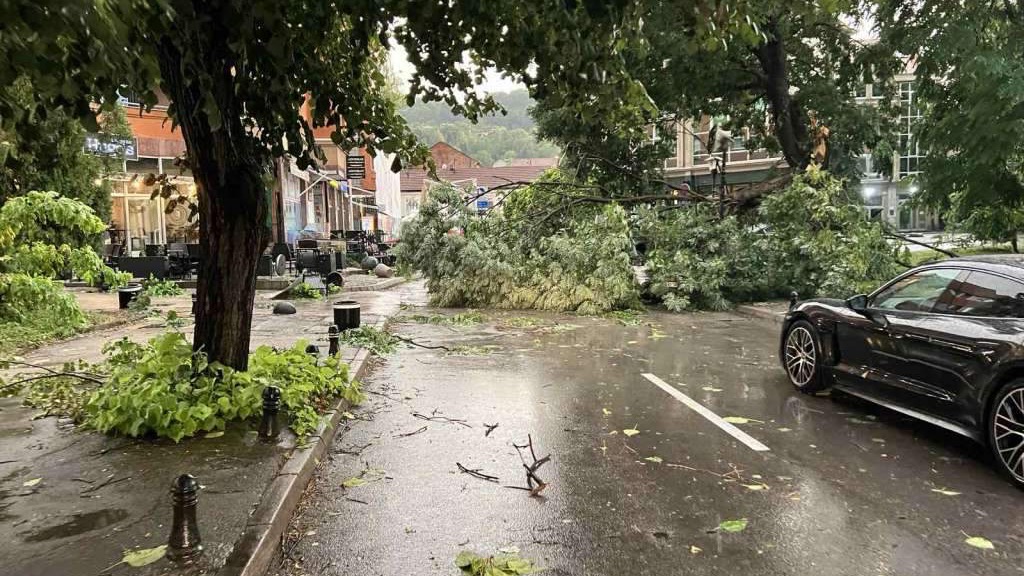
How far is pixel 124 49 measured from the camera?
2.92 m

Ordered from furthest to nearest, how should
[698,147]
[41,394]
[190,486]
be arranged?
[698,147] → [41,394] → [190,486]

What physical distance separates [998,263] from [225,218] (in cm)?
619

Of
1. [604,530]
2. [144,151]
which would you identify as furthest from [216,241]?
[144,151]

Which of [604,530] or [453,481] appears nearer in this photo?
[604,530]

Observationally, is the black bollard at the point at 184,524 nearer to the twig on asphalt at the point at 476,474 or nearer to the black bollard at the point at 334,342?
the twig on asphalt at the point at 476,474

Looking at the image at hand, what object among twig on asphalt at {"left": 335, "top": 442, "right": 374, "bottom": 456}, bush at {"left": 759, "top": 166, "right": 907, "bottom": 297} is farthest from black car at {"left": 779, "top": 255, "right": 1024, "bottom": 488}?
bush at {"left": 759, "top": 166, "right": 907, "bottom": 297}

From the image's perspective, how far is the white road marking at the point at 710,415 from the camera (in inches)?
218

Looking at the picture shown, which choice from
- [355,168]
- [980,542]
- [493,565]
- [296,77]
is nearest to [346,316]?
[296,77]

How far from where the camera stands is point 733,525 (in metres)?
3.97

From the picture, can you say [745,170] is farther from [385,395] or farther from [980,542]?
[980,542]

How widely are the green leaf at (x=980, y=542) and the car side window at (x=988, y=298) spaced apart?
192cm

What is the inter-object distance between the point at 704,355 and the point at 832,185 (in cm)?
738

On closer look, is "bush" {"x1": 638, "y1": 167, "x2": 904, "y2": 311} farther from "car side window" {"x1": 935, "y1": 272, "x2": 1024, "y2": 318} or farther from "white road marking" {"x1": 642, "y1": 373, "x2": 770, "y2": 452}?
"car side window" {"x1": 935, "y1": 272, "x2": 1024, "y2": 318}

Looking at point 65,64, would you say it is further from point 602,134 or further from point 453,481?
point 602,134
